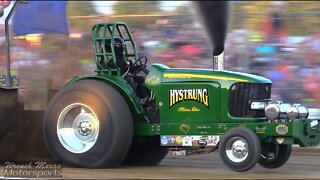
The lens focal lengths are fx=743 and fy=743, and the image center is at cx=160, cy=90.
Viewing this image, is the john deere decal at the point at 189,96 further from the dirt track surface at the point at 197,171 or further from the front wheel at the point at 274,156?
the front wheel at the point at 274,156

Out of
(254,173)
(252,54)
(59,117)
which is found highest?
(252,54)

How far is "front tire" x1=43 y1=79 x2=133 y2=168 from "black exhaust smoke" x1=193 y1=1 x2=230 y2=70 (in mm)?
1361

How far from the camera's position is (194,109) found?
8617 mm

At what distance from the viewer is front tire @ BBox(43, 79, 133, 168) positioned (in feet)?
27.9

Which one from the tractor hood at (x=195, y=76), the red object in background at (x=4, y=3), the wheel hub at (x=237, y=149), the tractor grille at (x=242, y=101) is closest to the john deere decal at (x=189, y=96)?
the tractor hood at (x=195, y=76)

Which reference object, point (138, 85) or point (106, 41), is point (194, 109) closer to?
point (138, 85)

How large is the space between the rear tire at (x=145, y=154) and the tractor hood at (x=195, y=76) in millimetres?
901

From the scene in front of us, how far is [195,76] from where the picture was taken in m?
8.66

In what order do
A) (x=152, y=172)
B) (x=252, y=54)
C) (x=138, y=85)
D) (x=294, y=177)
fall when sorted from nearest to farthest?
1. (x=294, y=177)
2. (x=152, y=172)
3. (x=138, y=85)
4. (x=252, y=54)

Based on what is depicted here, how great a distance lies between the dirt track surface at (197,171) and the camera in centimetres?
790

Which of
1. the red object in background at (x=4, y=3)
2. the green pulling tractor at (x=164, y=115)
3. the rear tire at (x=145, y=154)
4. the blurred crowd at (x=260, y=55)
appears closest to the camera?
the green pulling tractor at (x=164, y=115)

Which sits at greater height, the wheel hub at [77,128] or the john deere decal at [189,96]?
the john deere decal at [189,96]

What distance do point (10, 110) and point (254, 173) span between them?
3.13 m

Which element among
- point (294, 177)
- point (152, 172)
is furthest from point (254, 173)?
point (152, 172)
